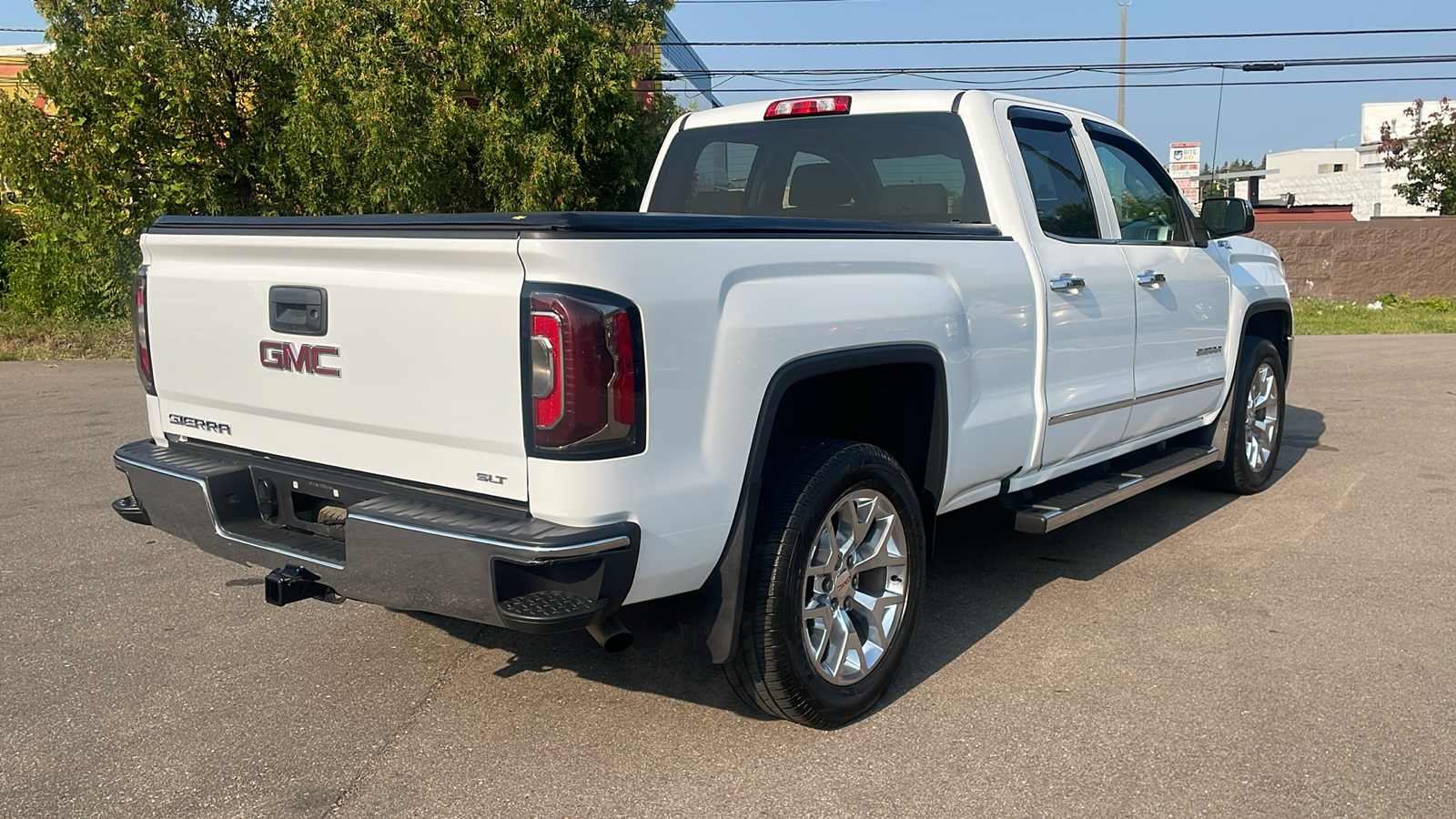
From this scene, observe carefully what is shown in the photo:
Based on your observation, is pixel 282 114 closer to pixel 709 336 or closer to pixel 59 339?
pixel 59 339

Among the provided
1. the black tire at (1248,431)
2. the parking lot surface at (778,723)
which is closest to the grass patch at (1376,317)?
the black tire at (1248,431)

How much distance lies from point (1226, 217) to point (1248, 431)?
150 centimetres

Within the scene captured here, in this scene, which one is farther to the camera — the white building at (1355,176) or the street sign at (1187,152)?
the white building at (1355,176)

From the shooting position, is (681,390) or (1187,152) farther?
(1187,152)

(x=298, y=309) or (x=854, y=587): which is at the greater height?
(x=298, y=309)

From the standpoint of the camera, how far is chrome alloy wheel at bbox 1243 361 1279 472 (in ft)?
21.6

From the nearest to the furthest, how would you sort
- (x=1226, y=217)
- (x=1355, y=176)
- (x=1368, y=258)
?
(x=1226, y=217) < (x=1368, y=258) < (x=1355, y=176)

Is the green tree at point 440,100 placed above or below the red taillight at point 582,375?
above

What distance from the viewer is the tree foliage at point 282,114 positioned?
16.8m

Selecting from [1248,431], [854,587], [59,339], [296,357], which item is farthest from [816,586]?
[59,339]

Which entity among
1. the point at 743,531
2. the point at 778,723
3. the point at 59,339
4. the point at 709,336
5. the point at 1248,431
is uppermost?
the point at 709,336

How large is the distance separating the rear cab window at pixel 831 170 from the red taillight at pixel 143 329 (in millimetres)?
2359

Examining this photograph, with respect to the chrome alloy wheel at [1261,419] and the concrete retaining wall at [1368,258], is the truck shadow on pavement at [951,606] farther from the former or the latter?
the concrete retaining wall at [1368,258]

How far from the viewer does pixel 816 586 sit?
11.6ft
